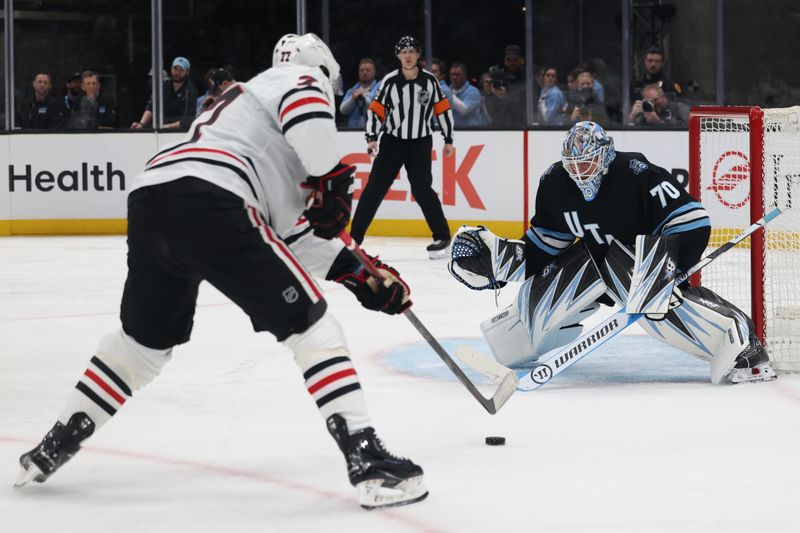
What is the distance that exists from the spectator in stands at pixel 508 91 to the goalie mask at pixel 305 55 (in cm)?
589

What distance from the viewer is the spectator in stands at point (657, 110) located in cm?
833

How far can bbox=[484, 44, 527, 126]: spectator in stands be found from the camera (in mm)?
8820

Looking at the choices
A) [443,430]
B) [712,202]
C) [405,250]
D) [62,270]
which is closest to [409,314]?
[443,430]

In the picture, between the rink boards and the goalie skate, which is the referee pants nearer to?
the rink boards

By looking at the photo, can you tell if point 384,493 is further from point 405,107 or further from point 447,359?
point 405,107

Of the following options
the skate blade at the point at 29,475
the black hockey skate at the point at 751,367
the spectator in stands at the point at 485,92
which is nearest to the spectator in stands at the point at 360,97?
the spectator in stands at the point at 485,92

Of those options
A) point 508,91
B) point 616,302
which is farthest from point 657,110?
point 616,302

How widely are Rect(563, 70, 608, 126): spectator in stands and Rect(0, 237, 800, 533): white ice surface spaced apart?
3.84 meters

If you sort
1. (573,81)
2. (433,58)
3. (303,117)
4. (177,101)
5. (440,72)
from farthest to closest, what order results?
(177,101) → (433,58) → (440,72) → (573,81) → (303,117)

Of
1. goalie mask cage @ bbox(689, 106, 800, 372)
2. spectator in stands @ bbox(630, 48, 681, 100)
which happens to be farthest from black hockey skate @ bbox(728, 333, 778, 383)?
spectator in stands @ bbox(630, 48, 681, 100)

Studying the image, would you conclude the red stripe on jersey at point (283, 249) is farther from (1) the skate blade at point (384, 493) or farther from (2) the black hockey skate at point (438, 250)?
(2) the black hockey skate at point (438, 250)

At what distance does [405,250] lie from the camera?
319 inches

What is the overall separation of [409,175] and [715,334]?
3.83 meters

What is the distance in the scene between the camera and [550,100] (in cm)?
870
